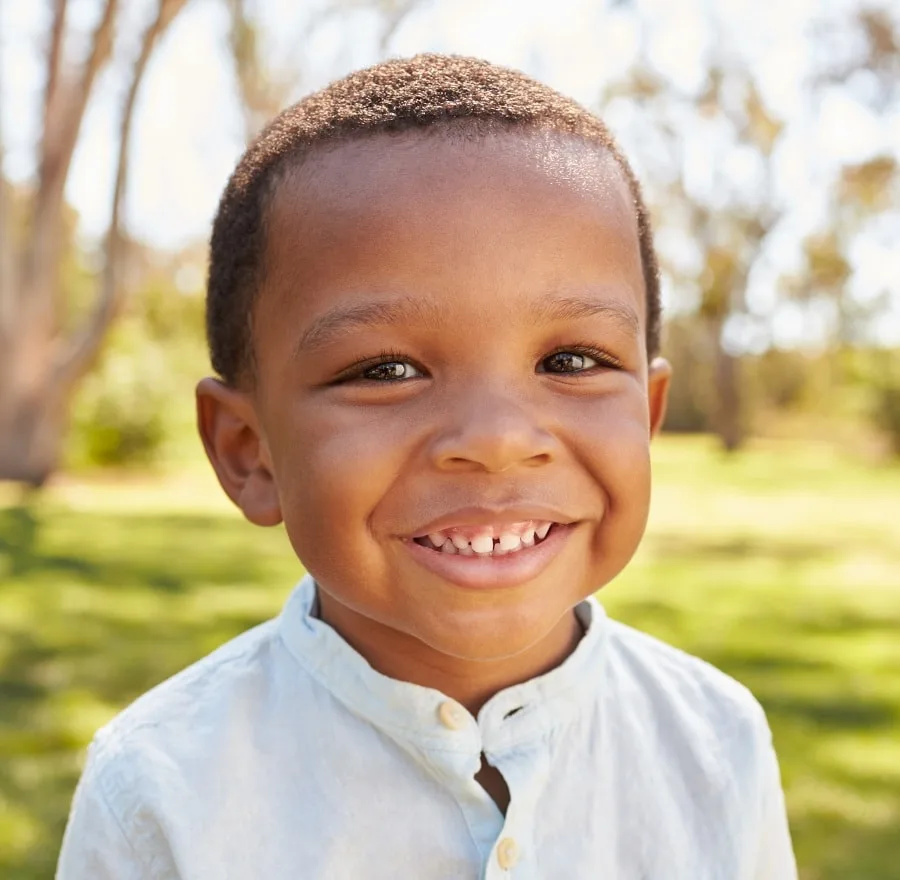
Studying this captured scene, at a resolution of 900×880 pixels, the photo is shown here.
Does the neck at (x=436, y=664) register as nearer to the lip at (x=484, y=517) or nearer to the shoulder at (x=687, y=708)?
the shoulder at (x=687, y=708)

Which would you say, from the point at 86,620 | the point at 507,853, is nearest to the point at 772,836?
the point at 507,853

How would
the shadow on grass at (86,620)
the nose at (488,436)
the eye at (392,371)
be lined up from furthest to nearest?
the shadow on grass at (86,620) < the eye at (392,371) < the nose at (488,436)

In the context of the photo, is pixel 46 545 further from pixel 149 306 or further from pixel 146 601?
pixel 149 306

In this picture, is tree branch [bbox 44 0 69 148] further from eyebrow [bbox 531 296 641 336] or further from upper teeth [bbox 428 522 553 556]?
upper teeth [bbox 428 522 553 556]

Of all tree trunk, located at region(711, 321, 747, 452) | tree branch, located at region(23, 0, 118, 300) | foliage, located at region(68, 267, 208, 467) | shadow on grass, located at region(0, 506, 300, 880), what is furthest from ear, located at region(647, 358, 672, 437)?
tree trunk, located at region(711, 321, 747, 452)

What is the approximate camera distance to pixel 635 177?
1784mm

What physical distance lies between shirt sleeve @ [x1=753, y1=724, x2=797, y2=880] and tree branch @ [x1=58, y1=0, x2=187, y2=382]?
9.53m

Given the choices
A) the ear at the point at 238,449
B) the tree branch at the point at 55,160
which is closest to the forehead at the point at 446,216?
the ear at the point at 238,449

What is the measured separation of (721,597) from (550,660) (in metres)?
5.23

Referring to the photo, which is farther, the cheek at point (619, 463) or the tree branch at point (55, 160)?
the tree branch at point (55, 160)

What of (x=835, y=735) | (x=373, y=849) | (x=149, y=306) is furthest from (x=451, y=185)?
(x=149, y=306)

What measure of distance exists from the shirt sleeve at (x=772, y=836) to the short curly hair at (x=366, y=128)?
747 millimetres

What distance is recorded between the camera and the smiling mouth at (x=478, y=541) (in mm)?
1418

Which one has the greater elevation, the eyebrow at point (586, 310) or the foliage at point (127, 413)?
the eyebrow at point (586, 310)
